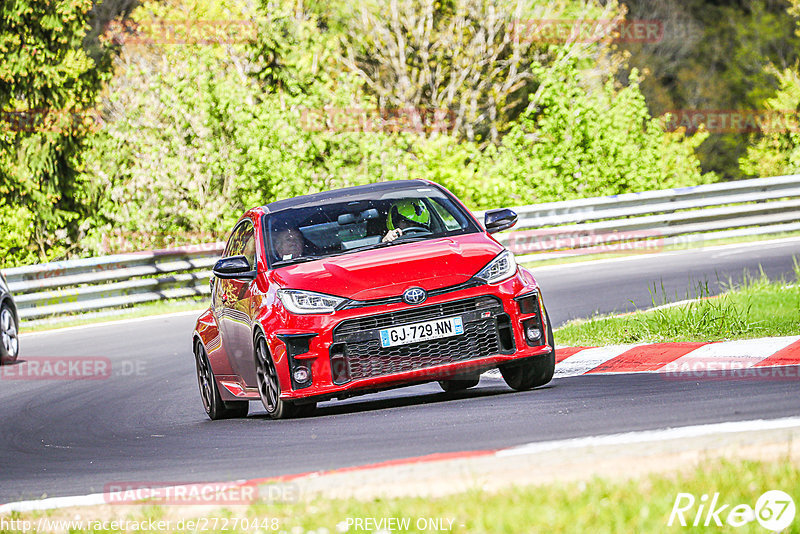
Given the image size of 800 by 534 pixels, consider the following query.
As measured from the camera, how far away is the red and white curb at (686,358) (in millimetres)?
9070

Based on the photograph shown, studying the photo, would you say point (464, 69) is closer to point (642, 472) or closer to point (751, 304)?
point (751, 304)

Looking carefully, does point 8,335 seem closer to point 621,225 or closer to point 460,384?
point 460,384

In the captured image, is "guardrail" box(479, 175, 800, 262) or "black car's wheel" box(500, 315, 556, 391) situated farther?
"guardrail" box(479, 175, 800, 262)

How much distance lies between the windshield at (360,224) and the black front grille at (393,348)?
852mm

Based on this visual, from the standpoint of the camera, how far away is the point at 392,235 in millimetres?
9461

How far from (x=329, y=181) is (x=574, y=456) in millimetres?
20318

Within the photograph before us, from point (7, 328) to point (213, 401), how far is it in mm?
5943

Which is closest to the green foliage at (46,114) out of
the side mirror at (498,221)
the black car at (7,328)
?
the black car at (7,328)

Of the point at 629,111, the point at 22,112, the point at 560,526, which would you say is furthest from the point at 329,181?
the point at 560,526

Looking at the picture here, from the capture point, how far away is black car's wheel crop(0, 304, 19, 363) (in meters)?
15.3
